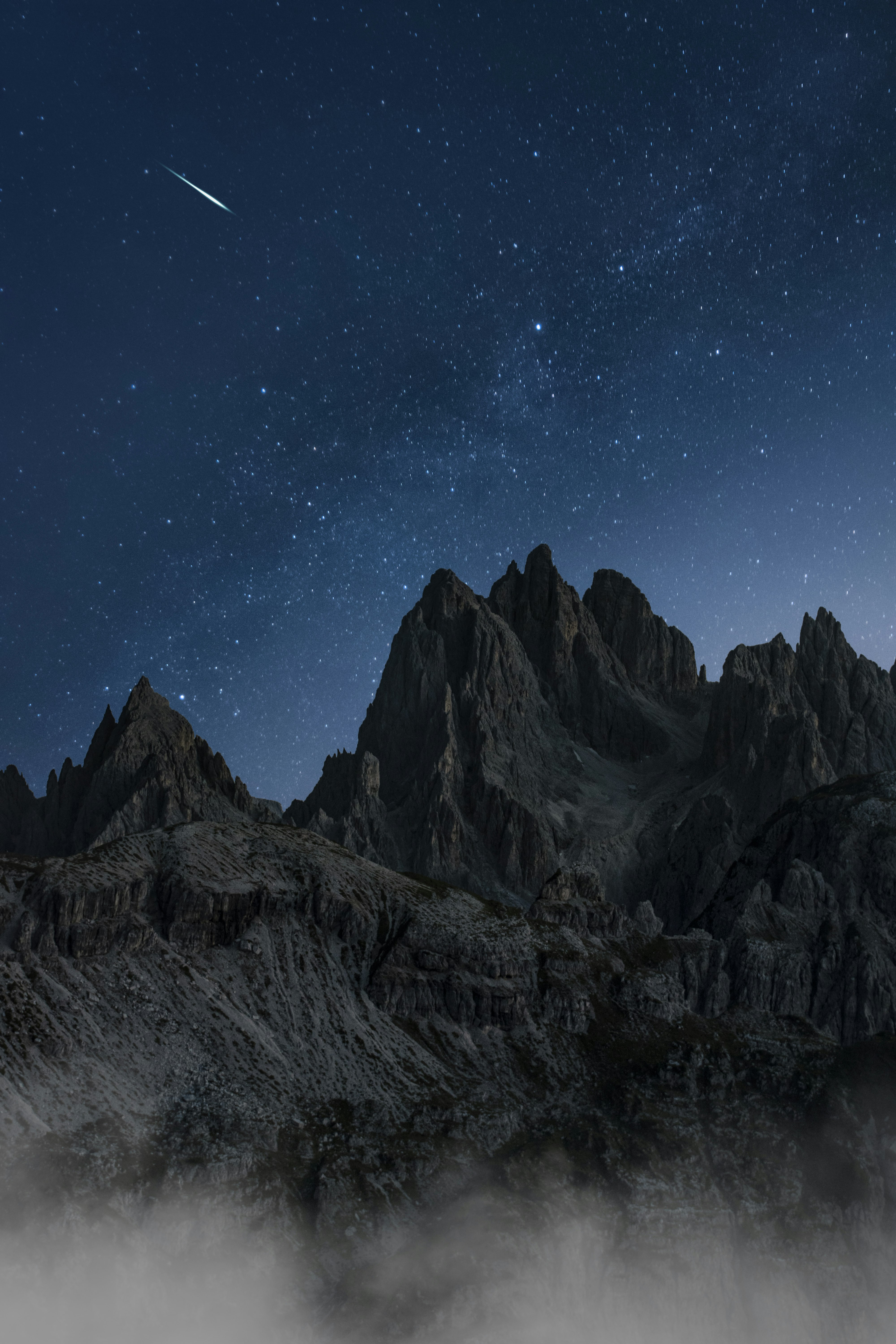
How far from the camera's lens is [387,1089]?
150125 millimetres

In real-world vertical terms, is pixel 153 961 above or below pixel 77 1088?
above

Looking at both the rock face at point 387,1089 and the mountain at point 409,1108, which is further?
the rock face at point 387,1089

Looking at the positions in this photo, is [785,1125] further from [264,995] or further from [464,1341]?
[264,995]

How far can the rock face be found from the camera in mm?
124625

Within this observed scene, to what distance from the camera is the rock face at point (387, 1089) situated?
124625 mm

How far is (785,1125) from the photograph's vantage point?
6216 inches

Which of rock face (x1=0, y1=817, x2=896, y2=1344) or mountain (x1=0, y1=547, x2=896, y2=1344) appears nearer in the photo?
mountain (x1=0, y1=547, x2=896, y2=1344)

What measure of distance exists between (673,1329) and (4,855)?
358 feet

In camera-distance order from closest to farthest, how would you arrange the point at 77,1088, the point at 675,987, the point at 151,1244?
1. the point at 151,1244
2. the point at 77,1088
3. the point at 675,987

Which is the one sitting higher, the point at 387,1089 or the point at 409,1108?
the point at 387,1089

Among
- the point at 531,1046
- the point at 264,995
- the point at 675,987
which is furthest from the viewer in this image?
the point at 675,987

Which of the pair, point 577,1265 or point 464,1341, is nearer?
point 464,1341

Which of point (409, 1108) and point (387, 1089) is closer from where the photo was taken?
point (409, 1108)

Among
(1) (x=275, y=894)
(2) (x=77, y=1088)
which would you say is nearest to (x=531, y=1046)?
(1) (x=275, y=894)
